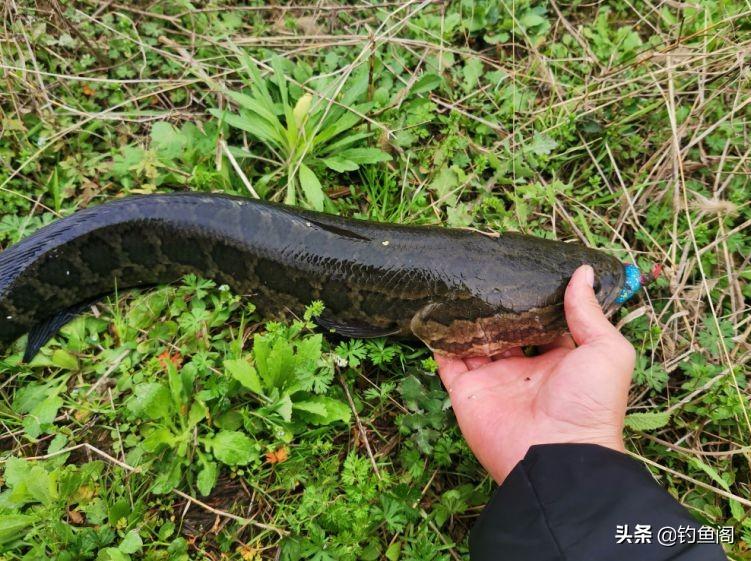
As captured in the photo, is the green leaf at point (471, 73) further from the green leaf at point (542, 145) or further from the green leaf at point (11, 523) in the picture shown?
the green leaf at point (11, 523)

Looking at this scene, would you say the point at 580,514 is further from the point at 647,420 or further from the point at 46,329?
the point at 46,329

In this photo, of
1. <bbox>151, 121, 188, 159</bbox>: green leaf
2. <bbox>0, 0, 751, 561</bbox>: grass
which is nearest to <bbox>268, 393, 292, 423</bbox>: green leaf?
<bbox>0, 0, 751, 561</bbox>: grass

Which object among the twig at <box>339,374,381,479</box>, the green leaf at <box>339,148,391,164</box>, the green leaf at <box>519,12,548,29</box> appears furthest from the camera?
the green leaf at <box>519,12,548,29</box>

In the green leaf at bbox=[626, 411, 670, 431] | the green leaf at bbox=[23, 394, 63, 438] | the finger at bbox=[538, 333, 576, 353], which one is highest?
the finger at bbox=[538, 333, 576, 353]

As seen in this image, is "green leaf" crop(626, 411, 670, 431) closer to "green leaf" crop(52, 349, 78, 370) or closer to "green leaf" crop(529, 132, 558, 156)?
"green leaf" crop(529, 132, 558, 156)

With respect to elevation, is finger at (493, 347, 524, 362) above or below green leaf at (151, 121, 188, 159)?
below

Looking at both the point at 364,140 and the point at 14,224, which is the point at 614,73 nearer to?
the point at 364,140

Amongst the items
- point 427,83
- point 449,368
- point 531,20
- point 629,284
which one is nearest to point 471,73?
point 427,83
